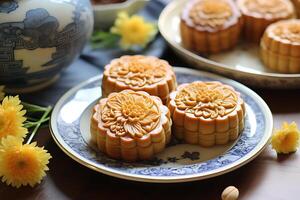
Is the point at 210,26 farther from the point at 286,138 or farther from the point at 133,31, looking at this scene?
the point at 286,138

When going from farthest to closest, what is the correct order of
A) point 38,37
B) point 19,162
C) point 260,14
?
point 260,14, point 38,37, point 19,162

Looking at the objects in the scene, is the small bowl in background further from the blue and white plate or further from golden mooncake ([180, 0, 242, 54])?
the blue and white plate

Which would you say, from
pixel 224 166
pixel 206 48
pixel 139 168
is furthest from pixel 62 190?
pixel 206 48

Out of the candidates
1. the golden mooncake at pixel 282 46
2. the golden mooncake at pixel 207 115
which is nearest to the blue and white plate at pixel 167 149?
the golden mooncake at pixel 207 115

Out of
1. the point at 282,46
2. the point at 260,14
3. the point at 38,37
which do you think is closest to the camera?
the point at 38,37

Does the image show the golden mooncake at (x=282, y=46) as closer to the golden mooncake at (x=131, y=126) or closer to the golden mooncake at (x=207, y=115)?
the golden mooncake at (x=207, y=115)

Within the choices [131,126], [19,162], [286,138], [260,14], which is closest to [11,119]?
[19,162]

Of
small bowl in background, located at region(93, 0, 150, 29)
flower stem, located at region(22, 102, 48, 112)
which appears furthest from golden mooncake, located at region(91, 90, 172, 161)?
small bowl in background, located at region(93, 0, 150, 29)
